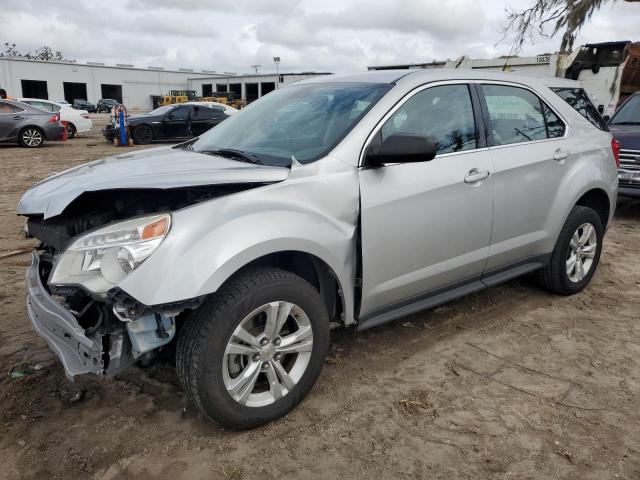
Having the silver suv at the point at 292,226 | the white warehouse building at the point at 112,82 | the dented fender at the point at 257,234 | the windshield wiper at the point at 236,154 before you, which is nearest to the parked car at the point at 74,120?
the silver suv at the point at 292,226

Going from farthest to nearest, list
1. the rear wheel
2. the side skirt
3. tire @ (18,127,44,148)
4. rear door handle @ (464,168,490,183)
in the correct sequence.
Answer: the rear wheel, tire @ (18,127,44,148), rear door handle @ (464,168,490,183), the side skirt

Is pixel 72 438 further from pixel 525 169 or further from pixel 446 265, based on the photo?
pixel 525 169

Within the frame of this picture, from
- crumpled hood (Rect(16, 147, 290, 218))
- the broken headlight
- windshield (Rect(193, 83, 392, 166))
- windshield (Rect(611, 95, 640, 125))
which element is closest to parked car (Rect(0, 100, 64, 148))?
windshield (Rect(193, 83, 392, 166))

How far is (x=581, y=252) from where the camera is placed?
4527 mm

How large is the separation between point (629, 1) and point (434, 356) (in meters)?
14.1

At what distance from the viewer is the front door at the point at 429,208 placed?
2.98 m

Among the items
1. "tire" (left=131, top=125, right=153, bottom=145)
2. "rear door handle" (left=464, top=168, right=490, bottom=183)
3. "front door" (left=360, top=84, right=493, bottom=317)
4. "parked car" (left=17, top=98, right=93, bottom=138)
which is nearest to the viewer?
"front door" (left=360, top=84, right=493, bottom=317)

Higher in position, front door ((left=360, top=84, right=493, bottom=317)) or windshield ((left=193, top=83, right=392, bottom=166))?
windshield ((left=193, top=83, right=392, bottom=166))

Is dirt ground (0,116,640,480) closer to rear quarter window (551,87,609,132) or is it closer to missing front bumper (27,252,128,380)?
missing front bumper (27,252,128,380)

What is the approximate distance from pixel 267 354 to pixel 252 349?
9cm

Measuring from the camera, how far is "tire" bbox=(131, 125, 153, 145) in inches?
687

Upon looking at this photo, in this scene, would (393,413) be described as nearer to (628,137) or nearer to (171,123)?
(628,137)

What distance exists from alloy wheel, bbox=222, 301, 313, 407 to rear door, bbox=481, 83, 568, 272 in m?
1.64

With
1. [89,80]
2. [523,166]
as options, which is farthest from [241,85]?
[523,166]
